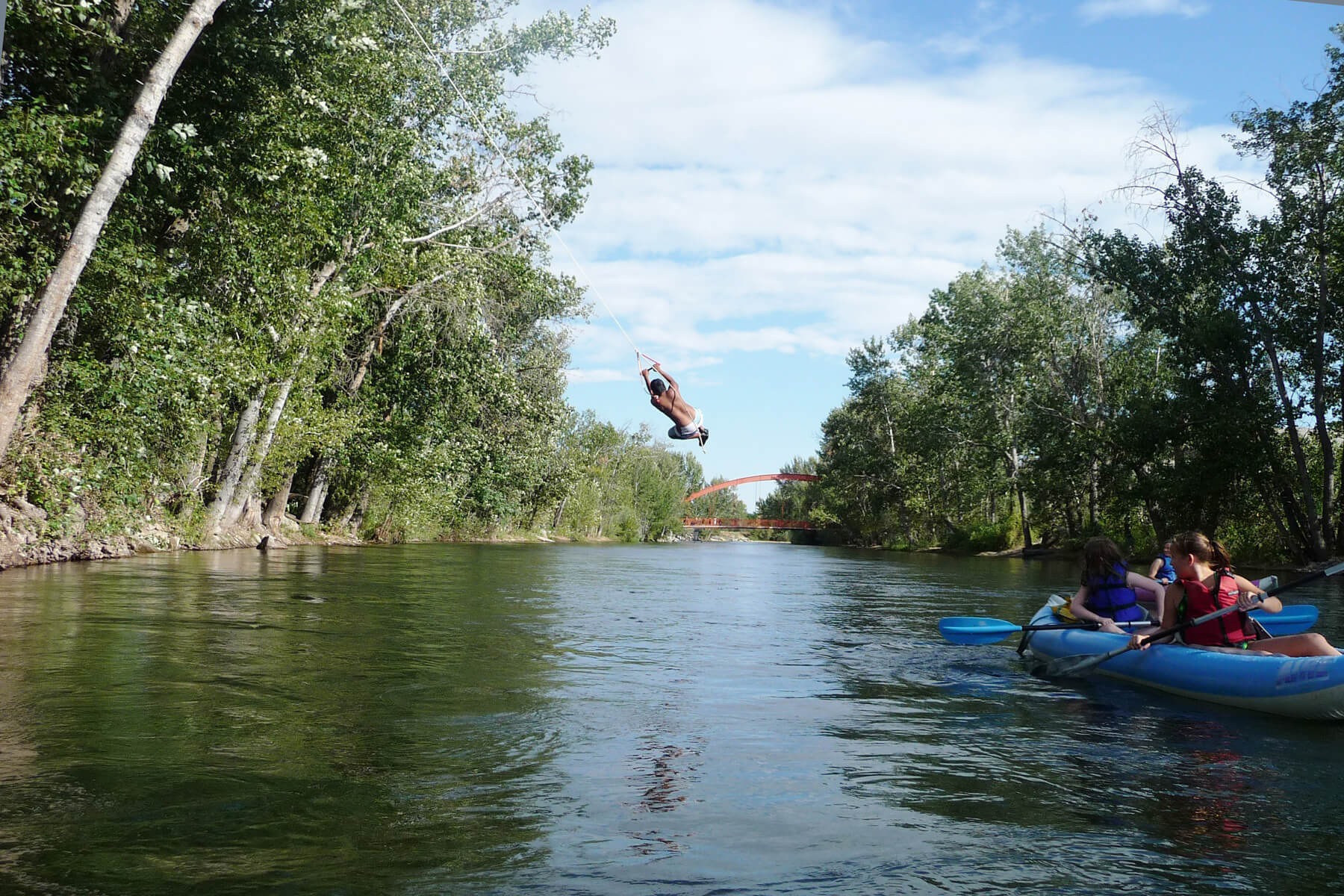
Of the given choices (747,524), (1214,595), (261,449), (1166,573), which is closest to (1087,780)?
(1214,595)

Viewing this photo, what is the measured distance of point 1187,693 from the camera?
7.21 m

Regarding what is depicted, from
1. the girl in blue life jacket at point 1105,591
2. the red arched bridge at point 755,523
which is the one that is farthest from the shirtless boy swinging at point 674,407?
the red arched bridge at point 755,523

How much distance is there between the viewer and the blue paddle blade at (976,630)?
877 cm

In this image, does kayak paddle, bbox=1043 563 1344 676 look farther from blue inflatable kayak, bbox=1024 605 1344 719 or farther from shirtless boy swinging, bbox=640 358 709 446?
shirtless boy swinging, bbox=640 358 709 446

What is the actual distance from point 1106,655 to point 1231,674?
112 cm

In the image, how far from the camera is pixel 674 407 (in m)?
13.1

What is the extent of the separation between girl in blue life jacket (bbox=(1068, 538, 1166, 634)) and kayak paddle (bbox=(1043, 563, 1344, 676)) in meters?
0.46

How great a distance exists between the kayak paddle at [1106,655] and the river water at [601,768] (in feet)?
0.57

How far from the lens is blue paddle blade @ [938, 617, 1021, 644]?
345 inches

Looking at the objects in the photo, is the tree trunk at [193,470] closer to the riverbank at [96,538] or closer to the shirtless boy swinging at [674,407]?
the riverbank at [96,538]

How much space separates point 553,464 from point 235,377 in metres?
25.4

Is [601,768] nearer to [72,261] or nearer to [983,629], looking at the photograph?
[983,629]

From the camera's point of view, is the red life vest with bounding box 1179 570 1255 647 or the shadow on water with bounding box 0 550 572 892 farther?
the red life vest with bounding box 1179 570 1255 647

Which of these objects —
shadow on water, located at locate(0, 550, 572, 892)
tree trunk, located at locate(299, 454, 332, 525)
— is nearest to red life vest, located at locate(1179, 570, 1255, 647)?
shadow on water, located at locate(0, 550, 572, 892)
